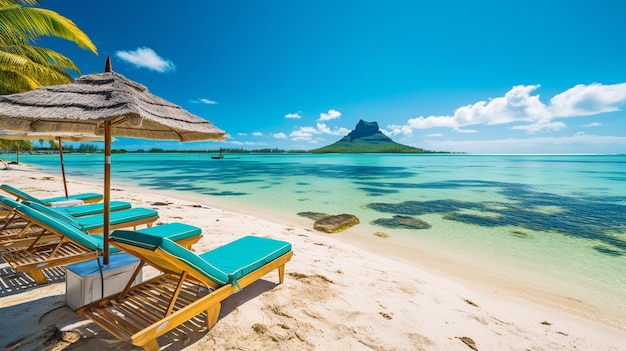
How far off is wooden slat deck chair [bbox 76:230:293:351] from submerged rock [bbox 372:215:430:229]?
6515 millimetres

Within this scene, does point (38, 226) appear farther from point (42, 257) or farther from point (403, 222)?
point (403, 222)

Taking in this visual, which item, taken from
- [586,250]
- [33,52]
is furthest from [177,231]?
[33,52]

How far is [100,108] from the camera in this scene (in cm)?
276

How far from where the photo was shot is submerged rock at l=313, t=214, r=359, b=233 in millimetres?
8031

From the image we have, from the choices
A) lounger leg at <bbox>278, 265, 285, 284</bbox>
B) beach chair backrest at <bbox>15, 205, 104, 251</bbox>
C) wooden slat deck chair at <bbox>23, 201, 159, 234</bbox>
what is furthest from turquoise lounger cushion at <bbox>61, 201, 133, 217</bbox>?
lounger leg at <bbox>278, 265, 285, 284</bbox>

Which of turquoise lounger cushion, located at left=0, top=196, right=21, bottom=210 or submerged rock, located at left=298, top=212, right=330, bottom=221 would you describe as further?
submerged rock, located at left=298, top=212, right=330, bottom=221

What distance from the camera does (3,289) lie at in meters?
3.35

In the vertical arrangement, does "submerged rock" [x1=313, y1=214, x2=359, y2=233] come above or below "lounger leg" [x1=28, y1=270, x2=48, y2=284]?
below

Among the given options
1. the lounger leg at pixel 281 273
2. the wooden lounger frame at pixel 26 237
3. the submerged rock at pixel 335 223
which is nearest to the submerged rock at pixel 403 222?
the submerged rock at pixel 335 223

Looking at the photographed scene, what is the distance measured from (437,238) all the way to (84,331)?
8.01 metres

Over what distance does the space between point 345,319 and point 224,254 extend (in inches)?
68.1

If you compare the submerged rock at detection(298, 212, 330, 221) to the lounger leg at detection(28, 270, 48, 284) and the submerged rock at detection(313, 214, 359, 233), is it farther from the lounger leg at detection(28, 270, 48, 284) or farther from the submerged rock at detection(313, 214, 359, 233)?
the lounger leg at detection(28, 270, 48, 284)

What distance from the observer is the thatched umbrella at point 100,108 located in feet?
8.72

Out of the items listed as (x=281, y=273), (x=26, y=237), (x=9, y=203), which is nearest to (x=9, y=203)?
(x=9, y=203)
